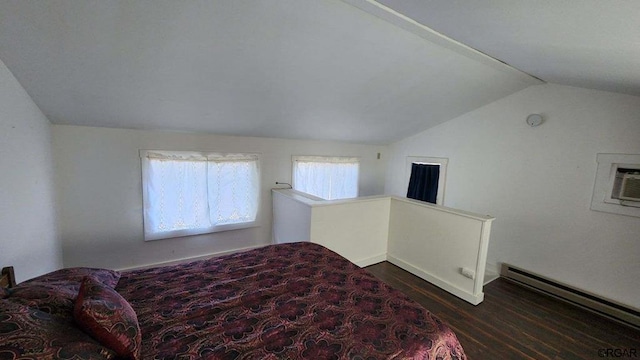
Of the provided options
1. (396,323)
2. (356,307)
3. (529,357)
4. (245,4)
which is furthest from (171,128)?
(529,357)

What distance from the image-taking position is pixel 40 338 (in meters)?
0.83

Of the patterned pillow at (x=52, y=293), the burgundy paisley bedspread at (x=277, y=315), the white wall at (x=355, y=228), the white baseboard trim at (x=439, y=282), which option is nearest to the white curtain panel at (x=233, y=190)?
the white wall at (x=355, y=228)

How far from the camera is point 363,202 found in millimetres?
3150

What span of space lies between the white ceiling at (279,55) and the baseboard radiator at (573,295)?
6.64 feet

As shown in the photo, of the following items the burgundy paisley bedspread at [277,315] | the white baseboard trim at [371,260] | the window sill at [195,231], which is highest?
the burgundy paisley bedspread at [277,315]

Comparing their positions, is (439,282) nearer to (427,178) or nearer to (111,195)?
(427,178)

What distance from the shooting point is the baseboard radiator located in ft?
7.88

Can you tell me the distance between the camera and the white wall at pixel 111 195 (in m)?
2.55

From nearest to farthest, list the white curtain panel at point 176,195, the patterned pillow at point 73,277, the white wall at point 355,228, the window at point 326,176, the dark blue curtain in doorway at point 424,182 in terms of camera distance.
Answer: the patterned pillow at point 73,277 → the white wall at point 355,228 → the white curtain panel at point 176,195 → the window at point 326,176 → the dark blue curtain in doorway at point 424,182

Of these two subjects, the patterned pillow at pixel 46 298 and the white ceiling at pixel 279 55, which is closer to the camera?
the patterned pillow at pixel 46 298

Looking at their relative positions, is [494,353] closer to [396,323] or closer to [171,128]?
[396,323]

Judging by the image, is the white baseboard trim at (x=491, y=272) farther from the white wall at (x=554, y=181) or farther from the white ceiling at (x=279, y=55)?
the white ceiling at (x=279, y=55)

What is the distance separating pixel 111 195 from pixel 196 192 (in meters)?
0.83

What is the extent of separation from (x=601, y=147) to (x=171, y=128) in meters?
4.57
